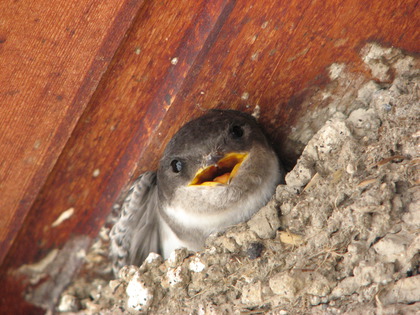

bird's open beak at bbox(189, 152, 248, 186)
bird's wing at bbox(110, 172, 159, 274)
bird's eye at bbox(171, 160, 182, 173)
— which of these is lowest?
bird's wing at bbox(110, 172, 159, 274)

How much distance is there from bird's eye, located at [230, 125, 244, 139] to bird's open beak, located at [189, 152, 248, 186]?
9 centimetres

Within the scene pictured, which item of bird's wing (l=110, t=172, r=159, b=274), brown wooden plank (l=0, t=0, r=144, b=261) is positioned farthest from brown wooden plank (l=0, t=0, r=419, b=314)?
bird's wing (l=110, t=172, r=159, b=274)

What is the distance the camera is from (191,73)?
2467 mm

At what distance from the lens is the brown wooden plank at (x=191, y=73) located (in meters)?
2.36

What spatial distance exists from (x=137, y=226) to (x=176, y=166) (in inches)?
24.3

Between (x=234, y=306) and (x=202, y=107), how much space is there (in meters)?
0.86

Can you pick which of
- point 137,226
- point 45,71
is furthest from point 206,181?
point 45,71

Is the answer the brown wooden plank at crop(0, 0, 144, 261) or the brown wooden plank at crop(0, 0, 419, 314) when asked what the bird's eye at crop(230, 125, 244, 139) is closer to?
the brown wooden plank at crop(0, 0, 419, 314)

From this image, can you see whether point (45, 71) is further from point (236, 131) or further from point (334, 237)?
point (334, 237)

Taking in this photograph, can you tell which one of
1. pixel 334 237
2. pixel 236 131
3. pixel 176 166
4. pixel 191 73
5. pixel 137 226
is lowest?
pixel 137 226

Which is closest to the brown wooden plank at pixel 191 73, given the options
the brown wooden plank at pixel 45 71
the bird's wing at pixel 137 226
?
the brown wooden plank at pixel 45 71

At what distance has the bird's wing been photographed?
10.2 ft

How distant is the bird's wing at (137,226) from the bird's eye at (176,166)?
182 millimetres

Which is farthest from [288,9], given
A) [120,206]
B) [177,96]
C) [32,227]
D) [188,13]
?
[32,227]
